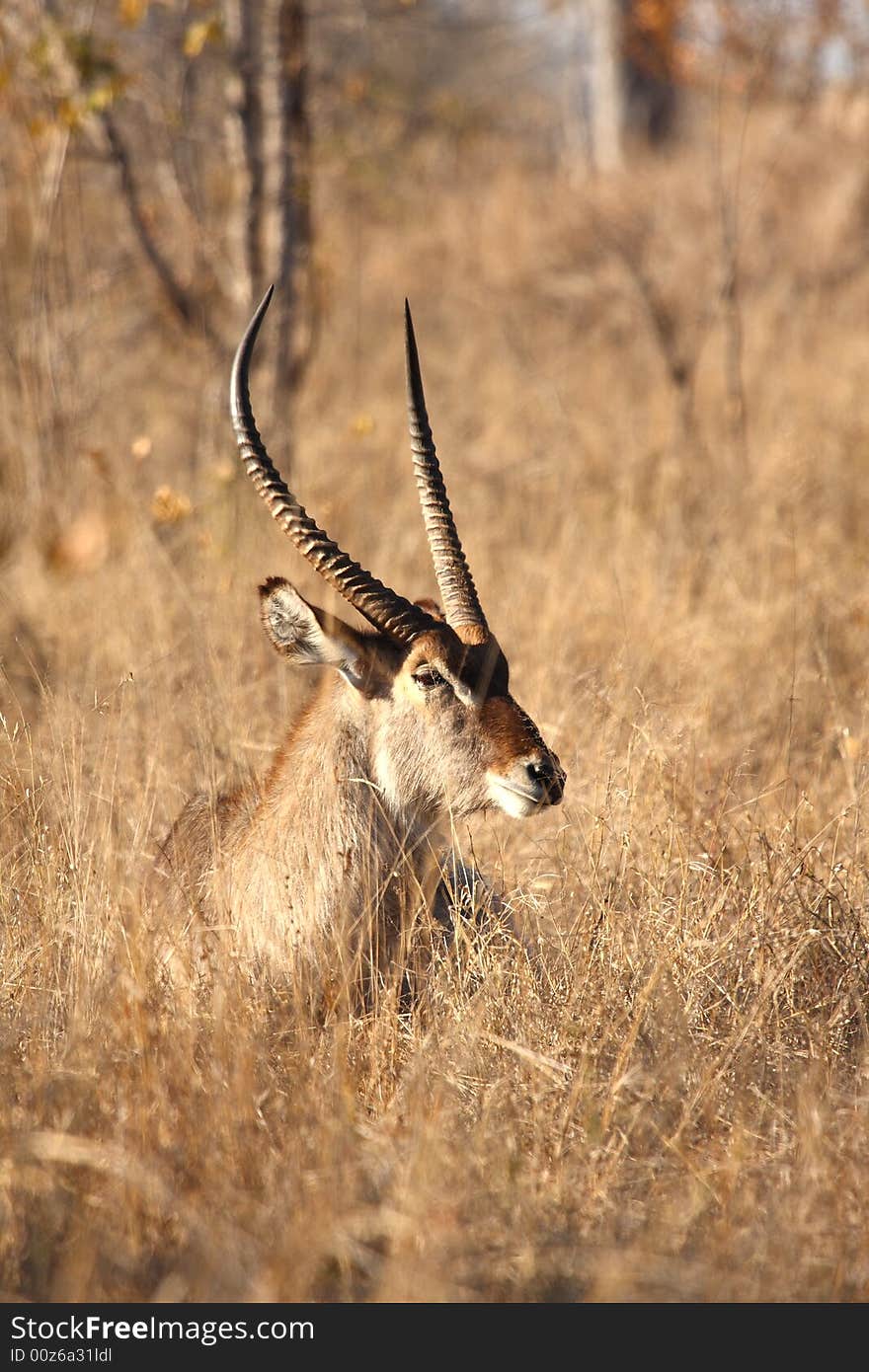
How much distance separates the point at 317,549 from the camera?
4176 millimetres

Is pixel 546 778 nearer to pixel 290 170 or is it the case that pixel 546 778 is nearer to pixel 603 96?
pixel 290 170

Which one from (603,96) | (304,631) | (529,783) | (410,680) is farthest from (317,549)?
(603,96)

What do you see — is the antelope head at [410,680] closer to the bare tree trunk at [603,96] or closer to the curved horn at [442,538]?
the curved horn at [442,538]

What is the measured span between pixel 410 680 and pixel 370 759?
0.99 feet

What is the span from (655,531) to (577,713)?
2.77 m

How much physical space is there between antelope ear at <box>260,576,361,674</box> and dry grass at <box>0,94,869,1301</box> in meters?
0.59

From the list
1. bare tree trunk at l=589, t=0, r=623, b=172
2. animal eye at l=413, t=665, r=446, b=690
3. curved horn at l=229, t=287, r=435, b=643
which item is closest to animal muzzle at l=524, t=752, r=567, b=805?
animal eye at l=413, t=665, r=446, b=690

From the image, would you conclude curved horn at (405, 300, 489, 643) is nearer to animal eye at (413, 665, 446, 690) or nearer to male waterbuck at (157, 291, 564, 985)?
male waterbuck at (157, 291, 564, 985)

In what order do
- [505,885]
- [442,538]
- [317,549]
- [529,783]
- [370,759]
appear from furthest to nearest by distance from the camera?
[505,885]
[442,538]
[370,759]
[317,549]
[529,783]

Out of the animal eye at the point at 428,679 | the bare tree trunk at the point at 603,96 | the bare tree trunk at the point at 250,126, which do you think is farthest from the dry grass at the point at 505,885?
the bare tree trunk at the point at 603,96

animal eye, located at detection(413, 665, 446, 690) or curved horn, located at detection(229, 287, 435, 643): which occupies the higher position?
curved horn, located at detection(229, 287, 435, 643)

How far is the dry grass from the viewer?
3082 millimetres

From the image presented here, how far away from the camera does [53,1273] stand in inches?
119
